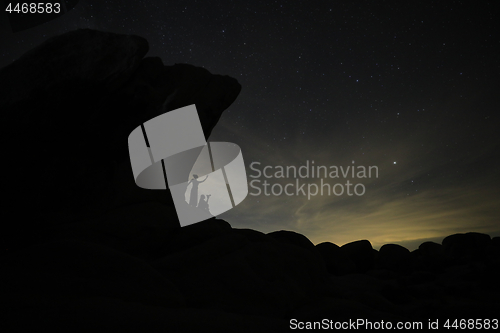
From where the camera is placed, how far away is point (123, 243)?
912 centimetres

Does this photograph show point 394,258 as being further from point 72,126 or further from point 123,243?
point 72,126

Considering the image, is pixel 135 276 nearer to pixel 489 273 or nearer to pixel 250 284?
pixel 250 284

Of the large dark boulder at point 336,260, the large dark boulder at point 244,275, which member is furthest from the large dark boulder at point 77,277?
the large dark boulder at point 336,260

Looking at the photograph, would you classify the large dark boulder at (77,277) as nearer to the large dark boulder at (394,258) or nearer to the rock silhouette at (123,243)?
the rock silhouette at (123,243)

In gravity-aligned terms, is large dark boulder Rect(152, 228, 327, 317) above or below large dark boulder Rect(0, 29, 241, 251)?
below

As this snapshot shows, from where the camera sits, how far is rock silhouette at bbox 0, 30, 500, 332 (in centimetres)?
489

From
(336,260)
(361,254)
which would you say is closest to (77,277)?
(336,260)

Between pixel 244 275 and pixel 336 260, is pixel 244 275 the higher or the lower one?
the higher one

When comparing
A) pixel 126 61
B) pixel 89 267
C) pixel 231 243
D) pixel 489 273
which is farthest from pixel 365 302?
pixel 126 61

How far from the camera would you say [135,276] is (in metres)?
6.00

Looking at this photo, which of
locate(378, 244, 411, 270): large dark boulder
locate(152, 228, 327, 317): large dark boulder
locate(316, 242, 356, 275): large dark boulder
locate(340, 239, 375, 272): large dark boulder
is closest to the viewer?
locate(152, 228, 327, 317): large dark boulder

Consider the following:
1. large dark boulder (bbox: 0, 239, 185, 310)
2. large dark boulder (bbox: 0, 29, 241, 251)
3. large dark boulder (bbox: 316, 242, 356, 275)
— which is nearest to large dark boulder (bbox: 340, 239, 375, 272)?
large dark boulder (bbox: 316, 242, 356, 275)

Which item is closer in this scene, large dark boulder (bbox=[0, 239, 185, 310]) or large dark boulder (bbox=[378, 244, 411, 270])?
large dark boulder (bbox=[0, 239, 185, 310])

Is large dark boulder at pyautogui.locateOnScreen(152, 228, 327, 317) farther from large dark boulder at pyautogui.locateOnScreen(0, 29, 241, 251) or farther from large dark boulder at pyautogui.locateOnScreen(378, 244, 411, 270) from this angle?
large dark boulder at pyautogui.locateOnScreen(378, 244, 411, 270)
